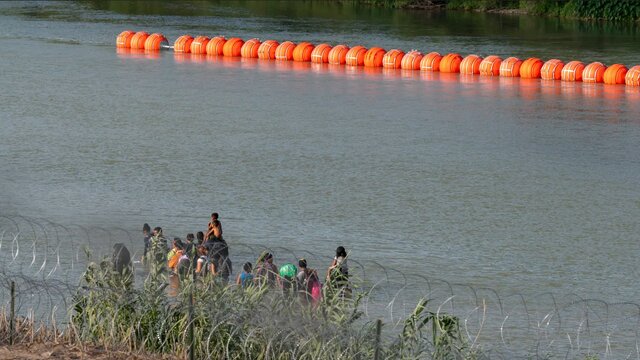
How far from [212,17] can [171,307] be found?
77508 mm

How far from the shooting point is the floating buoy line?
190ft

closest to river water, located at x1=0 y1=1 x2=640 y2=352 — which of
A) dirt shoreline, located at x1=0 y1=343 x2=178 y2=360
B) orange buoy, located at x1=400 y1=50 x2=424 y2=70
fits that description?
orange buoy, located at x1=400 y1=50 x2=424 y2=70

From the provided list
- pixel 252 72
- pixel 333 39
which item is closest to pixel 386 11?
pixel 333 39

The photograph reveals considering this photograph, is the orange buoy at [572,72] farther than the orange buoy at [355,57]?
No

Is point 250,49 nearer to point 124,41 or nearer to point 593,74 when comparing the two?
point 124,41

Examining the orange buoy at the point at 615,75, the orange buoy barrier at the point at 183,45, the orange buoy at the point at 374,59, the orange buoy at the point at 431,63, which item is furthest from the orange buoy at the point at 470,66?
the orange buoy barrier at the point at 183,45

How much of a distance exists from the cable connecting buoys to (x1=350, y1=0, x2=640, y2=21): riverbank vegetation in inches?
1278

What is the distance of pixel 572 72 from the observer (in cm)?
5834

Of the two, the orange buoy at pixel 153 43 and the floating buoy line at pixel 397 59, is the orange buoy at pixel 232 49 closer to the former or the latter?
the floating buoy line at pixel 397 59

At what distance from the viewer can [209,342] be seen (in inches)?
614

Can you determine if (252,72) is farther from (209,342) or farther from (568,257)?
(209,342)

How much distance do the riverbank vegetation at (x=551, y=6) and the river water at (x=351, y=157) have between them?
1479 centimetres

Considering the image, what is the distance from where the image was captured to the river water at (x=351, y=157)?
29.1m

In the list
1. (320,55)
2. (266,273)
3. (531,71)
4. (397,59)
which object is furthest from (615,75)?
(266,273)
